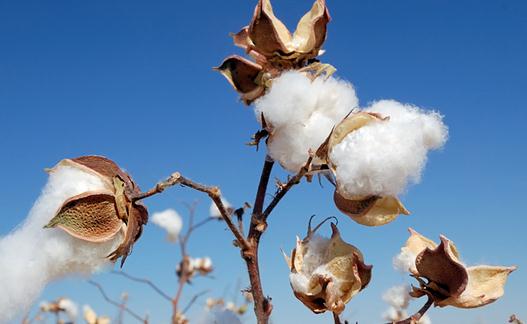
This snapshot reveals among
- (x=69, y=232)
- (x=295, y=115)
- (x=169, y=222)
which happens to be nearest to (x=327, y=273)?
(x=295, y=115)

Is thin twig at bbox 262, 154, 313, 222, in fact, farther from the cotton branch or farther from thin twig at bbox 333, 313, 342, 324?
thin twig at bbox 333, 313, 342, 324

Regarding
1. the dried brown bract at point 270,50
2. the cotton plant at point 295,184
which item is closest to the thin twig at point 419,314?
the cotton plant at point 295,184

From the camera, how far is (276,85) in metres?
1.02

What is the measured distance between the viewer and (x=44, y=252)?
0.86 metres

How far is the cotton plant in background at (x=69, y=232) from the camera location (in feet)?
2.78

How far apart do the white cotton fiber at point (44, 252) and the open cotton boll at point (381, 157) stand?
37 cm

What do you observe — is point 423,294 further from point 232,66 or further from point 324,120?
point 232,66

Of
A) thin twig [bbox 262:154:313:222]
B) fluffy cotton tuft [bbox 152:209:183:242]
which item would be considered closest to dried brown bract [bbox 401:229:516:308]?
thin twig [bbox 262:154:313:222]

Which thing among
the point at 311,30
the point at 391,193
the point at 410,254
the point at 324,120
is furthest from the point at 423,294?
the point at 311,30

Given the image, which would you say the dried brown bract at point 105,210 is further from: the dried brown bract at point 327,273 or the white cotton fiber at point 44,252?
the dried brown bract at point 327,273

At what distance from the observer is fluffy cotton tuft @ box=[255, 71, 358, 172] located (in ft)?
3.26

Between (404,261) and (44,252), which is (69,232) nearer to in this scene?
(44,252)

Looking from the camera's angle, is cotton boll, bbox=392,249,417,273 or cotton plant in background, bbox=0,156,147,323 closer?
cotton plant in background, bbox=0,156,147,323

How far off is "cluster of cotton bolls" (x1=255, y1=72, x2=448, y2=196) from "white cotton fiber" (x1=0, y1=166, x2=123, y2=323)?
0.32 meters
